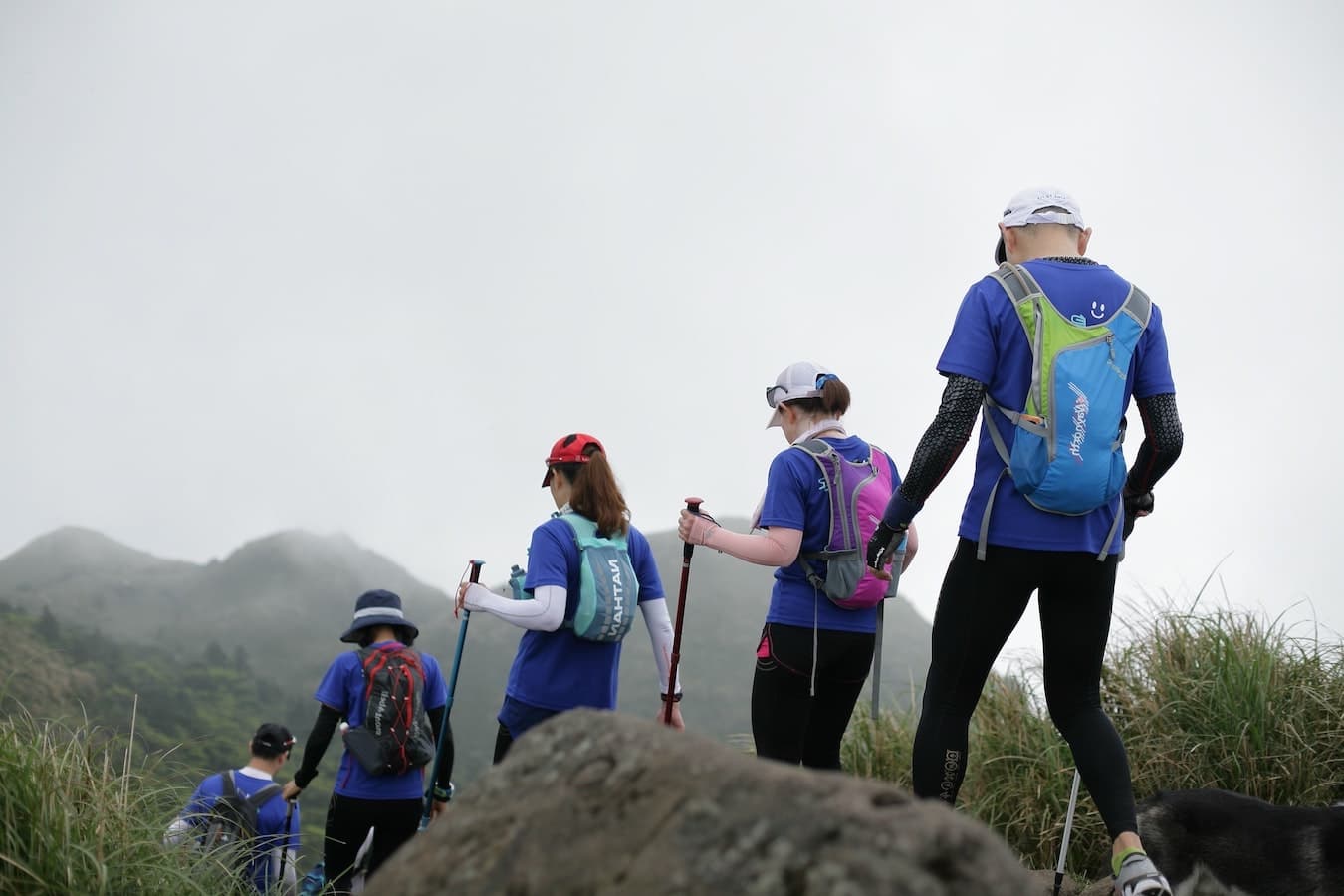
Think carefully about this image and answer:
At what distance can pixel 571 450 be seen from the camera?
5.73 meters

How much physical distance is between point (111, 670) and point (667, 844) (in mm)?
109387

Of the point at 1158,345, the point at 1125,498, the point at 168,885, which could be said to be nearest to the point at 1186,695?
the point at 1125,498

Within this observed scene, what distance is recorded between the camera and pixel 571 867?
218cm

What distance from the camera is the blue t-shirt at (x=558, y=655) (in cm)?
536

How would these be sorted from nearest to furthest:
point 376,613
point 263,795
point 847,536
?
point 847,536 → point 376,613 → point 263,795

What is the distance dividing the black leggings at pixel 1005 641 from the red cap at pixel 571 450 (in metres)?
2.08

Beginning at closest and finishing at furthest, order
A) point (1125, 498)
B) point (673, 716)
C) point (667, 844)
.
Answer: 1. point (667, 844)
2. point (1125, 498)
3. point (673, 716)

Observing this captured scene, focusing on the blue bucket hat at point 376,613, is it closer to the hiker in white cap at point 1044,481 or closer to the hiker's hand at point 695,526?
the hiker's hand at point 695,526

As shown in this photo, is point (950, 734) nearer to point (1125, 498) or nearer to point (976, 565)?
point (976, 565)

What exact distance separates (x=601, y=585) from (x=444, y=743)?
2460 mm

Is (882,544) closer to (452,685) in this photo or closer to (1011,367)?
(1011,367)

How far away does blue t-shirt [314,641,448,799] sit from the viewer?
6656 mm

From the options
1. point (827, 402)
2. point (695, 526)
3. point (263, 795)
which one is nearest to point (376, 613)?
point (263, 795)

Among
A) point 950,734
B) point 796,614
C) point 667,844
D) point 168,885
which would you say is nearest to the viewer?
point 667,844
